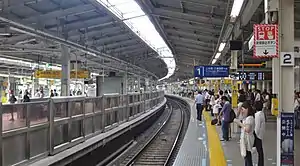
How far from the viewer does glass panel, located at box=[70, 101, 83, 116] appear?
1026cm

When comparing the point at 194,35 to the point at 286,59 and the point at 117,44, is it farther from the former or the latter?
the point at 286,59

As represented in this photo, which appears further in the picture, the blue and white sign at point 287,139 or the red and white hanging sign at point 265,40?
the red and white hanging sign at point 265,40

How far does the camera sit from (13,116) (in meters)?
7.07

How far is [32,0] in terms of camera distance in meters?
14.7

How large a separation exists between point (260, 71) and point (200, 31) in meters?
4.70

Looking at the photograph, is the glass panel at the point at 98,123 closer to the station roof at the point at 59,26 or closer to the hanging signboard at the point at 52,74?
the station roof at the point at 59,26

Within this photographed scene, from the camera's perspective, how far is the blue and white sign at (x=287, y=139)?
6.84m

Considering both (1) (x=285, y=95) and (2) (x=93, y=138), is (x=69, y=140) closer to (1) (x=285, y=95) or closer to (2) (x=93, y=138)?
(2) (x=93, y=138)

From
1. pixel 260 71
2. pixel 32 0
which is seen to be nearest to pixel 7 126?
pixel 32 0

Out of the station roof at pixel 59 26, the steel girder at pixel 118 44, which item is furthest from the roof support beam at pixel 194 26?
the steel girder at pixel 118 44

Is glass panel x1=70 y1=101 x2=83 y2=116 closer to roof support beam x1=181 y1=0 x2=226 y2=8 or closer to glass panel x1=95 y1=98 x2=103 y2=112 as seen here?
glass panel x1=95 y1=98 x2=103 y2=112

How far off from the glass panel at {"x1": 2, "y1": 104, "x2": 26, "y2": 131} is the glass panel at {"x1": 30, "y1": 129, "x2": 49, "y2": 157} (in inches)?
18.0

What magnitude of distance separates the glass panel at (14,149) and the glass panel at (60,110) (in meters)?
1.61

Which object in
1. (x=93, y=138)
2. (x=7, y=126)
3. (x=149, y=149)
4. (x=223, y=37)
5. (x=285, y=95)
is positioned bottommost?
(x=149, y=149)
